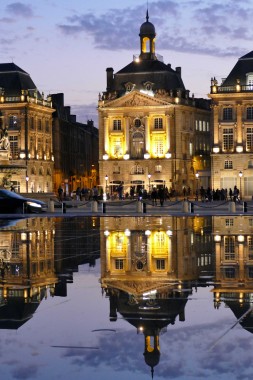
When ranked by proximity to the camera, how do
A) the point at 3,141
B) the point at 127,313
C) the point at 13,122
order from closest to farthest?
the point at 127,313 < the point at 3,141 < the point at 13,122

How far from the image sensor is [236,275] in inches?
574

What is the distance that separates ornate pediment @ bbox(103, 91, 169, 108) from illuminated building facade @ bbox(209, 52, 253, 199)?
9.50 meters

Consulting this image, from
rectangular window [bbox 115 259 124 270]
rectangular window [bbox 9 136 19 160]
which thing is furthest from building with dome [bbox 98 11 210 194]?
rectangular window [bbox 115 259 124 270]

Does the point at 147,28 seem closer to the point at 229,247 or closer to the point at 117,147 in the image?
the point at 117,147

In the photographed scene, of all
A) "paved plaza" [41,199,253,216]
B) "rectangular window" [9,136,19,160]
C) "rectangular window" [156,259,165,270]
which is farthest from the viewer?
"rectangular window" [9,136,19,160]

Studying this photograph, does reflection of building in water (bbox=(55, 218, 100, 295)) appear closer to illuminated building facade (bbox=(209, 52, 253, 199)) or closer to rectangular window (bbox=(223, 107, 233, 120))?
illuminated building facade (bbox=(209, 52, 253, 199))

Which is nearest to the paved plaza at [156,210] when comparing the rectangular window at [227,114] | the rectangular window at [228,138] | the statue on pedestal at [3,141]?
the statue on pedestal at [3,141]

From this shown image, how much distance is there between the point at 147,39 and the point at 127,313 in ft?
317

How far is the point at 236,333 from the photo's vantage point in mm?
9297

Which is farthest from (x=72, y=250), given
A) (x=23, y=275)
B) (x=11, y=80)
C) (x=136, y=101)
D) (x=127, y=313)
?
(x=11, y=80)

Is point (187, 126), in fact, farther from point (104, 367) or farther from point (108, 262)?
point (104, 367)

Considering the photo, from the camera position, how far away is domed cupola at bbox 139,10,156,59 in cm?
10362

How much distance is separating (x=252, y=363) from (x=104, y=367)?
1.47 meters

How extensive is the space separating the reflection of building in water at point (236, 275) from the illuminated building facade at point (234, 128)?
67.2m
